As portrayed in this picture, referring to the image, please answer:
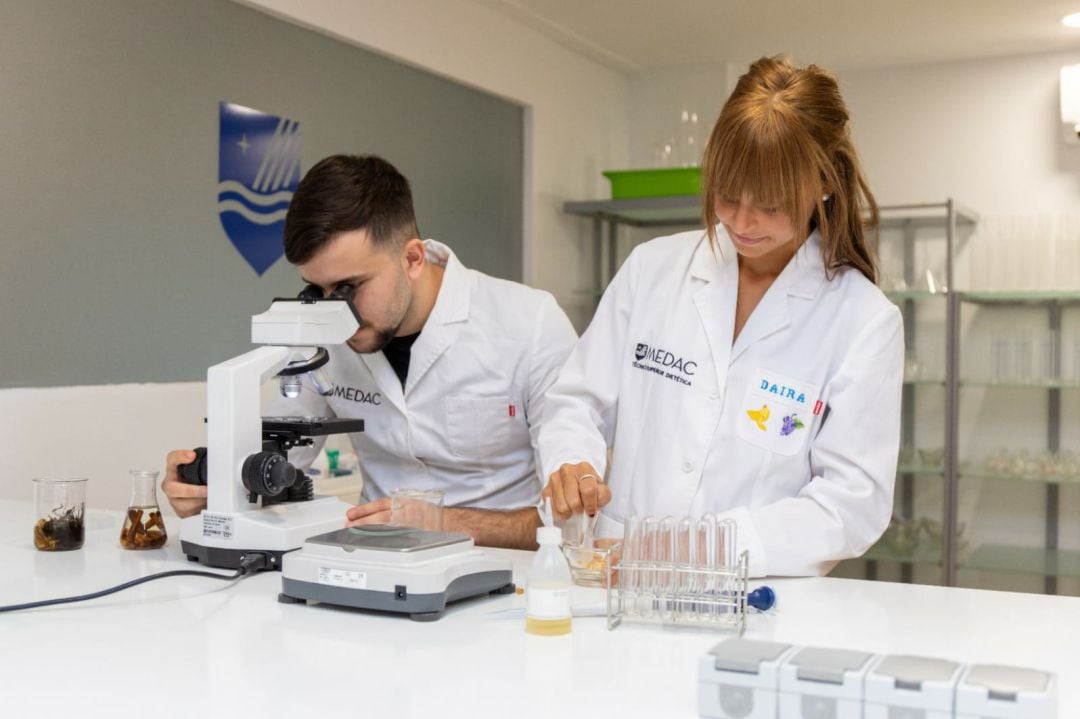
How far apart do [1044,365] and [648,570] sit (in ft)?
11.5

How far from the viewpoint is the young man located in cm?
203

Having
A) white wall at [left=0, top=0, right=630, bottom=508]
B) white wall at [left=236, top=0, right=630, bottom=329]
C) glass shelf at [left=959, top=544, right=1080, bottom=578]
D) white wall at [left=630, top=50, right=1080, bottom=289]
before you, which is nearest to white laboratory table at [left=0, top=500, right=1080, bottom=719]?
white wall at [left=0, top=0, right=630, bottom=508]

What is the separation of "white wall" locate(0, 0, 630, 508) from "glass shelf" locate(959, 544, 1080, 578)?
1880 mm

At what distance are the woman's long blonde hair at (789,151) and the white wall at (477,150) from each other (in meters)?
1.61

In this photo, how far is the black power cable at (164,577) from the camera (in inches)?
54.7

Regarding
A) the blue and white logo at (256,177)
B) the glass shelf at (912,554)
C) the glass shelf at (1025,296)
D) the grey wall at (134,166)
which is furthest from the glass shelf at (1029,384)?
the blue and white logo at (256,177)

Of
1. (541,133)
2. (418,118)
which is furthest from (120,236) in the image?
(541,133)

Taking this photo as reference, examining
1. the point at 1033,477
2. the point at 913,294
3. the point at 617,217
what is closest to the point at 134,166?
the point at 617,217

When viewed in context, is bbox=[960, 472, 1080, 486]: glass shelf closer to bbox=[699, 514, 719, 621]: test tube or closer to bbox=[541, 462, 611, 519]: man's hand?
bbox=[541, 462, 611, 519]: man's hand

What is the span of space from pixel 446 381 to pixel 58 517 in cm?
70

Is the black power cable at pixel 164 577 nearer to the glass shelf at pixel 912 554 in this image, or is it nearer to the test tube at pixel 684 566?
the test tube at pixel 684 566

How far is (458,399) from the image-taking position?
2105mm

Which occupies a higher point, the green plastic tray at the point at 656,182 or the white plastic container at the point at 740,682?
the green plastic tray at the point at 656,182

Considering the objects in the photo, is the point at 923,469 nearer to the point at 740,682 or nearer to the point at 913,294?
the point at 913,294
